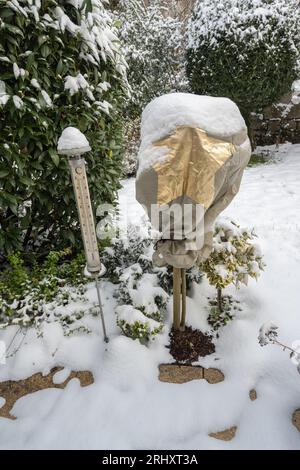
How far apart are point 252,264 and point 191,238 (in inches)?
27.6

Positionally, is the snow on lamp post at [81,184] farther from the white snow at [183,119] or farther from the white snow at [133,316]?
the white snow at [183,119]

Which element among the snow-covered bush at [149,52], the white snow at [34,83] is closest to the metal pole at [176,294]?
the white snow at [34,83]

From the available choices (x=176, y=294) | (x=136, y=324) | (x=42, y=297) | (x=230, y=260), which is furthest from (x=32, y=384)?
(x=230, y=260)

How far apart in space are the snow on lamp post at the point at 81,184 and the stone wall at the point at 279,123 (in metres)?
5.87

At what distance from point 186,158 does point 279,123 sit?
20.7 ft

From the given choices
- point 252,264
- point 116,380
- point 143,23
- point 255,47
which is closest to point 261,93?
point 255,47

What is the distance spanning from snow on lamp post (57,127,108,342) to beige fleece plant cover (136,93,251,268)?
1.17ft

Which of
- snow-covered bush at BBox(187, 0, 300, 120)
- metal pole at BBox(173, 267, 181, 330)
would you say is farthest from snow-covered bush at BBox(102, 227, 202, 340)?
snow-covered bush at BBox(187, 0, 300, 120)

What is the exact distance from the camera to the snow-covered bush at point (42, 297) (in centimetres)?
228

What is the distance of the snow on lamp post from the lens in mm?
1667

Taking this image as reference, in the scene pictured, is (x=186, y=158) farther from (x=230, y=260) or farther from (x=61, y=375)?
(x=61, y=375)

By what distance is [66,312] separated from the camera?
91.1 inches

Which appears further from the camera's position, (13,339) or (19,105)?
(13,339)

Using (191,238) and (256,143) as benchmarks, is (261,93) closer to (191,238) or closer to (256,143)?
(256,143)
